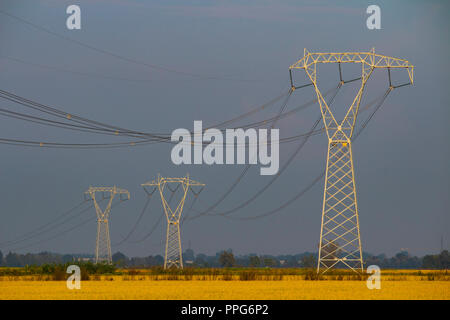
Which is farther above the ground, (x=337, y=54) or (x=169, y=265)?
(x=337, y=54)

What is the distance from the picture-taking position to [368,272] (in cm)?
7412
